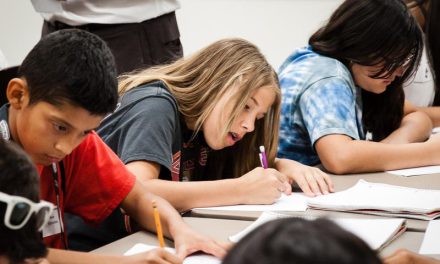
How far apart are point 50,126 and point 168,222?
13.7 inches

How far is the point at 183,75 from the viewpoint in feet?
6.19

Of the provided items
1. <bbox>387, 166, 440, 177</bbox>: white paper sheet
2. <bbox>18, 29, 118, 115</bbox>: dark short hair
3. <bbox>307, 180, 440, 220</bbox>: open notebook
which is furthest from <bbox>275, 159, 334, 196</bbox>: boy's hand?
<bbox>18, 29, 118, 115</bbox>: dark short hair

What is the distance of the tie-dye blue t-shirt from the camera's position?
1984 millimetres

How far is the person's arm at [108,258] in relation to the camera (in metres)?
1.18

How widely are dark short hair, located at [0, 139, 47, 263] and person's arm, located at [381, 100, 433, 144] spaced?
1544 mm

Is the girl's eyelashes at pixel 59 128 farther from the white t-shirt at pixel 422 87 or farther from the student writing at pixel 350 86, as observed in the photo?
the white t-shirt at pixel 422 87

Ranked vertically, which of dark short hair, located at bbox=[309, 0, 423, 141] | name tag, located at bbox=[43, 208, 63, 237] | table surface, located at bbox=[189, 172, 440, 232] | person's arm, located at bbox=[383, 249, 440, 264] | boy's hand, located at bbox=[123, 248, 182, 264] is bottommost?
table surface, located at bbox=[189, 172, 440, 232]

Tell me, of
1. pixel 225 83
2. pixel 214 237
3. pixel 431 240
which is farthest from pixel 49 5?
pixel 431 240

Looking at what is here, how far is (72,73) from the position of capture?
4.07ft

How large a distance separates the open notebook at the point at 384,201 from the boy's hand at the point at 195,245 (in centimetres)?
38

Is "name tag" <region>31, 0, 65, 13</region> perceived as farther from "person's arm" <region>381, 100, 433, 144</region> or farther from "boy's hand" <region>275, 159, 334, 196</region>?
"person's arm" <region>381, 100, 433, 144</region>

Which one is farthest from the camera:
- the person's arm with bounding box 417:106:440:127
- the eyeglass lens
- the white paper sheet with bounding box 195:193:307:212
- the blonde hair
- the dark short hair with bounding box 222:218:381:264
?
the person's arm with bounding box 417:106:440:127

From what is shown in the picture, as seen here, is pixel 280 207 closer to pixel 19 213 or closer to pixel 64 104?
pixel 64 104

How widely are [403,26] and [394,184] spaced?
0.56 meters
